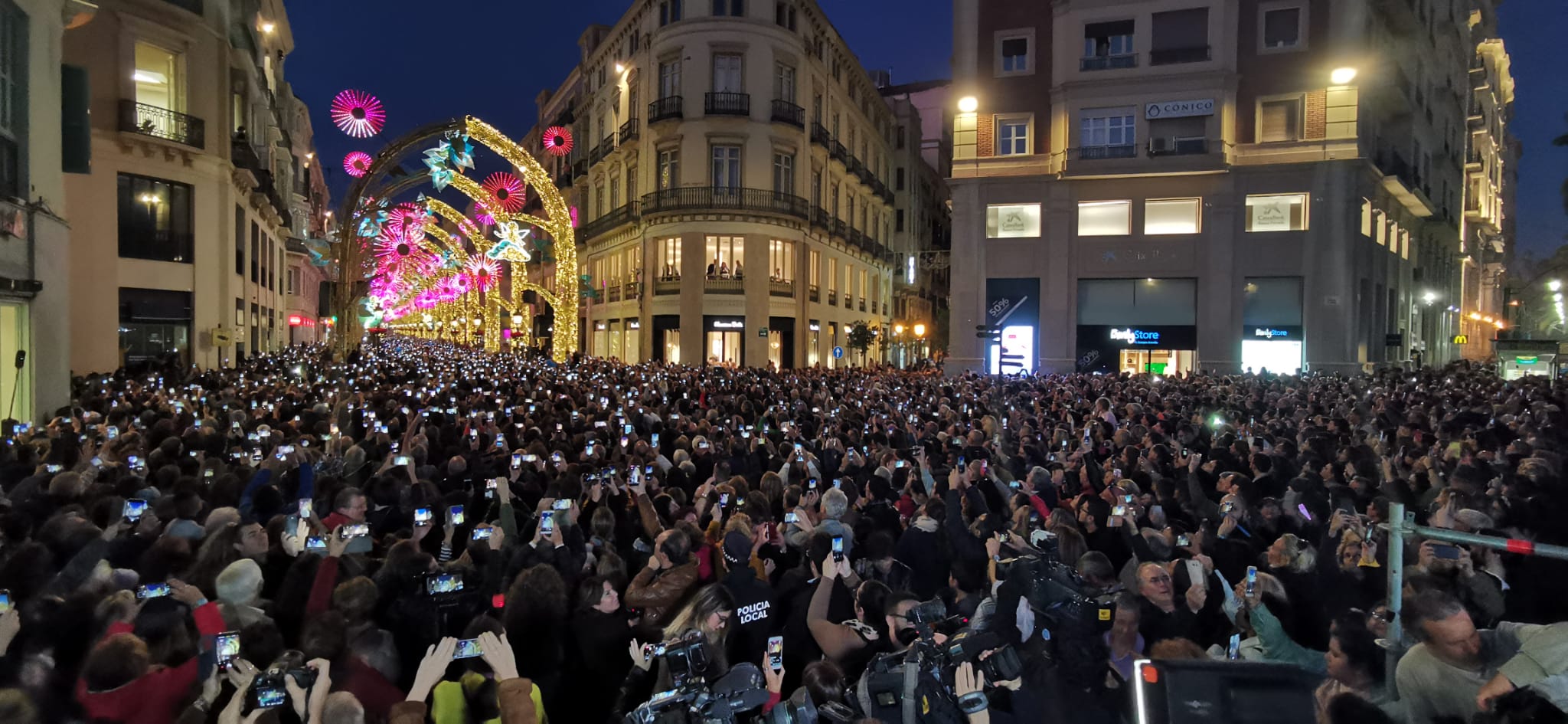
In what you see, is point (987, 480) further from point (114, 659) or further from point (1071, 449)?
point (114, 659)

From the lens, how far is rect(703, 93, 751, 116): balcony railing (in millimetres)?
40719

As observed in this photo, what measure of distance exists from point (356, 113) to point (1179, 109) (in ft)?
94.7

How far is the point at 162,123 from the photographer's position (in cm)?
2558

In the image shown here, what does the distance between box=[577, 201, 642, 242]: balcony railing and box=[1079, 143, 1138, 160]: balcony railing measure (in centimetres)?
2121

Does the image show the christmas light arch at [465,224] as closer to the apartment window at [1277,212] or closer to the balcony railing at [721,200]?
the balcony railing at [721,200]

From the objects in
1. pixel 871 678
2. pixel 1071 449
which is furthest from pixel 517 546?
pixel 1071 449

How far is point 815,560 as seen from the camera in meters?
5.53

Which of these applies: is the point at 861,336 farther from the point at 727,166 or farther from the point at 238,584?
the point at 238,584

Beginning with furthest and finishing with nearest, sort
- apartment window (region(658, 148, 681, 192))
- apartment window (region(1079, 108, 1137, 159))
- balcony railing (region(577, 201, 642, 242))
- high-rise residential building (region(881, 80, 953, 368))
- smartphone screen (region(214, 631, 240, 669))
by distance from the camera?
high-rise residential building (region(881, 80, 953, 368)), balcony railing (region(577, 201, 642, 242)), apartment window (region(658, 148, 681, 192)), apartment window (region(1079, 108, 1137, 159)), smartphone screen (region(214, 631, 240, 669))

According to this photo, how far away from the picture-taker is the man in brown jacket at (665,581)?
4957mm

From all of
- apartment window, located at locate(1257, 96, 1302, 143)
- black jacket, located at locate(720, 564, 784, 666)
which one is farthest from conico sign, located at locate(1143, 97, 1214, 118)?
black jacket, located at locate(720, 564, 784, 666)

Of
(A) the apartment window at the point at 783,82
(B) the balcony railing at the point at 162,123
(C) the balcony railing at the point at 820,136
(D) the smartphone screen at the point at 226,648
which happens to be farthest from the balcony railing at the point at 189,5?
(D) the smartphone screen at the point at 226,648

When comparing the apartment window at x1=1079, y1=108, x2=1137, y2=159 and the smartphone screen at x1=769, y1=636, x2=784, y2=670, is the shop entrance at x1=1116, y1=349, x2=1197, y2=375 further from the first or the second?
the smartphone screen at x1=769, y1=636, x2=784, y2=670

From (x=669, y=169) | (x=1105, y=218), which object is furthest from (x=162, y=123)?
(x=1105, y=218)
